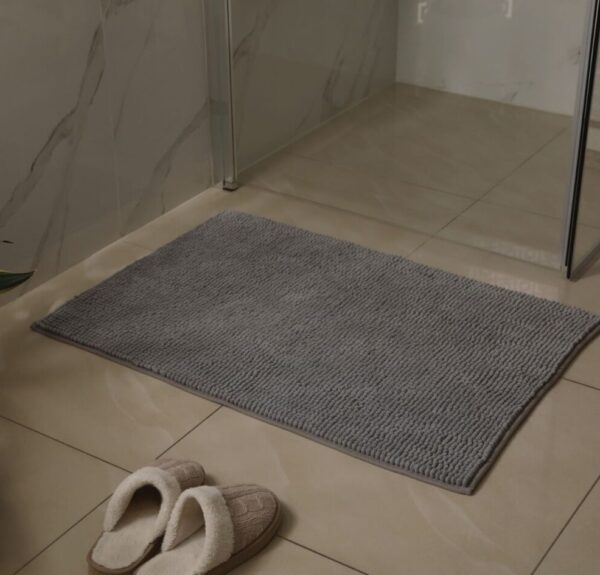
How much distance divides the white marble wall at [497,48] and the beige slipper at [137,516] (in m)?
1.08

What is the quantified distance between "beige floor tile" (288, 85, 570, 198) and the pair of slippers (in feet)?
3.36

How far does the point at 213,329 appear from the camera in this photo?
2.21 meters

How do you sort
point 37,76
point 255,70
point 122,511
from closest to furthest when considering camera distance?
point 122,511
point 37,76
point 255,70

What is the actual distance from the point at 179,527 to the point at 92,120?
1.04 m

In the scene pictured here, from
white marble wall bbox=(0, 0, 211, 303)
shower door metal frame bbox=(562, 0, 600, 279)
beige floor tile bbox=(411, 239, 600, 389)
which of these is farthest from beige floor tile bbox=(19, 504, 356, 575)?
shower door metal frame bbox=(562, 0, 600, 279)

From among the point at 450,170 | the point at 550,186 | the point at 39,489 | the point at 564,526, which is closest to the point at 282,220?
the point at 450,170

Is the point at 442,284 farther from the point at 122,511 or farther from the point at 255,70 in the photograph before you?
the point at 122,511

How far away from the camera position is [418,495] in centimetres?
179

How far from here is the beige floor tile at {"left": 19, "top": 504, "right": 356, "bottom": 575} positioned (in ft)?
5.41

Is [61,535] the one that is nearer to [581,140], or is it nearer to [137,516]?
[137,516]

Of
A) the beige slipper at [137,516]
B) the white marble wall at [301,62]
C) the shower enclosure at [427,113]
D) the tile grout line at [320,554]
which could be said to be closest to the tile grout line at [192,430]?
the beige slipper at [137,516]

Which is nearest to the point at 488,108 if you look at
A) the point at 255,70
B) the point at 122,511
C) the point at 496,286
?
the point at 496,286

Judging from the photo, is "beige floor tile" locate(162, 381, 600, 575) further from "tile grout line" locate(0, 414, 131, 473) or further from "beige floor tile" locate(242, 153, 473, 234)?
"beige floor tile" locate(242, 153, 473, 234)

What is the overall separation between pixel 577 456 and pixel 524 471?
0.10 m
